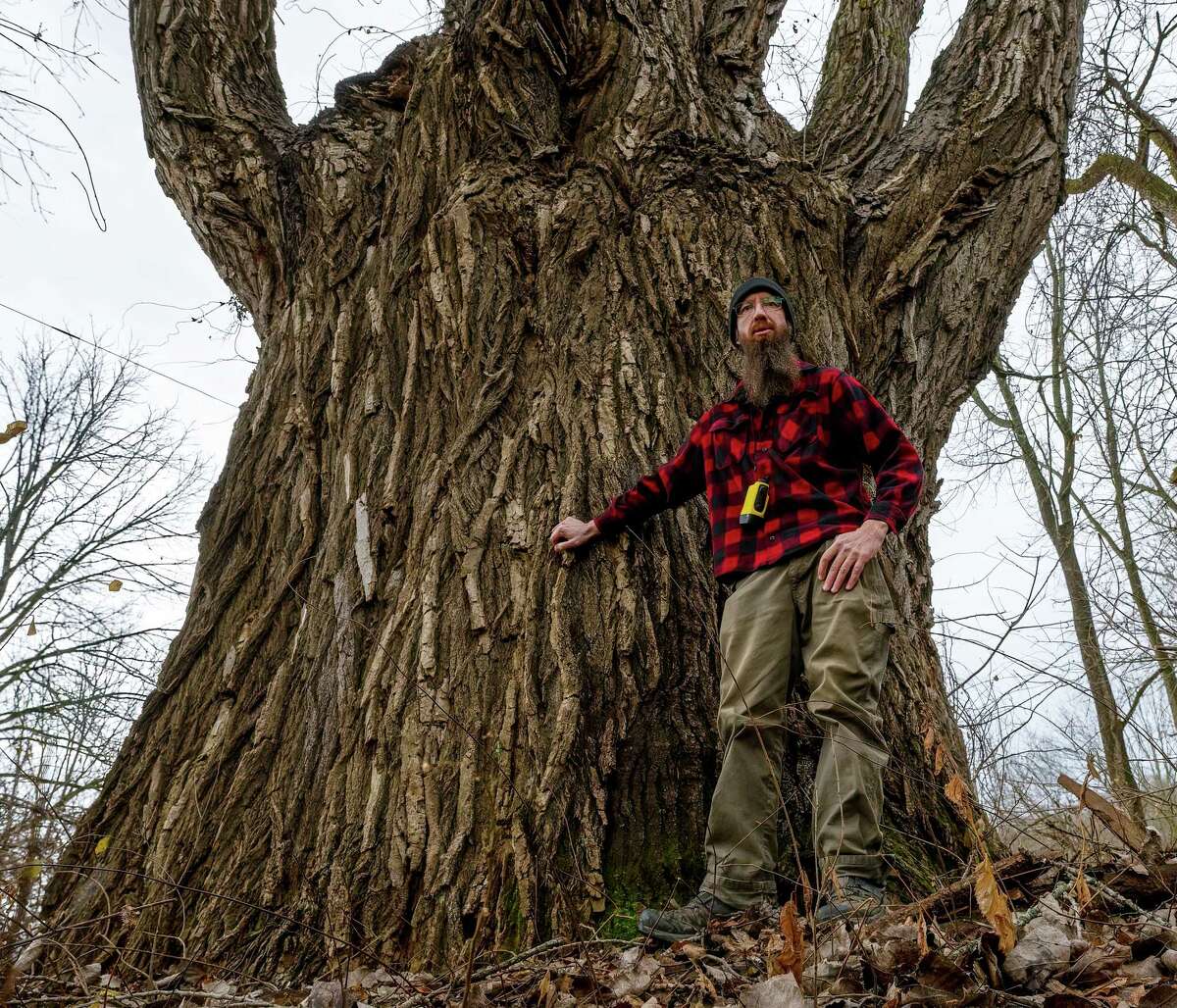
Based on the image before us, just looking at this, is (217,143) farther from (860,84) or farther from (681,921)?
(681,921)

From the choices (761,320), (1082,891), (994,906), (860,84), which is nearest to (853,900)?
(1082,891)

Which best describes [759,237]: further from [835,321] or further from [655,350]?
[655,350]

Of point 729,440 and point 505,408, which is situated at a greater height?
point 505,408

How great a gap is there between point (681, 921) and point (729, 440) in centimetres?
154

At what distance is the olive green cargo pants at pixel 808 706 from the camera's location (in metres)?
2.49

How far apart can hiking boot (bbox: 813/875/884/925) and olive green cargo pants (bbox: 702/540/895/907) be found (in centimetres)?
3

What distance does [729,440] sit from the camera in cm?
316

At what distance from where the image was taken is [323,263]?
4125 millimetres

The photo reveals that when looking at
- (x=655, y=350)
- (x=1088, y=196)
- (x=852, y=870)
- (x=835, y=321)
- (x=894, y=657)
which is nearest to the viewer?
(x=852, y=870)

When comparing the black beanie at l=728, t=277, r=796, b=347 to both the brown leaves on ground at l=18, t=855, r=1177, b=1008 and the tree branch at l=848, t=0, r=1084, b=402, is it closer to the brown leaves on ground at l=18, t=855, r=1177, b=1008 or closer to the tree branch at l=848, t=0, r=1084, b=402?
the tree branch at l=848, t=0, r=1084, b=402

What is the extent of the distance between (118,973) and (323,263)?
2.88 meters

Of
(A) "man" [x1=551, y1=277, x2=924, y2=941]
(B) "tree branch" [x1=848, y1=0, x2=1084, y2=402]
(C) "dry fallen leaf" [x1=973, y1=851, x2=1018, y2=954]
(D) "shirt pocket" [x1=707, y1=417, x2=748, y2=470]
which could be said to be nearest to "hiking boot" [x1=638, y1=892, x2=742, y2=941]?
(A) "man" [x1=551, y1=277, x2=924, y2=941]

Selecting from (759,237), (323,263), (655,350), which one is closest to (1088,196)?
(759,237)

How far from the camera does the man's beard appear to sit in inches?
125
